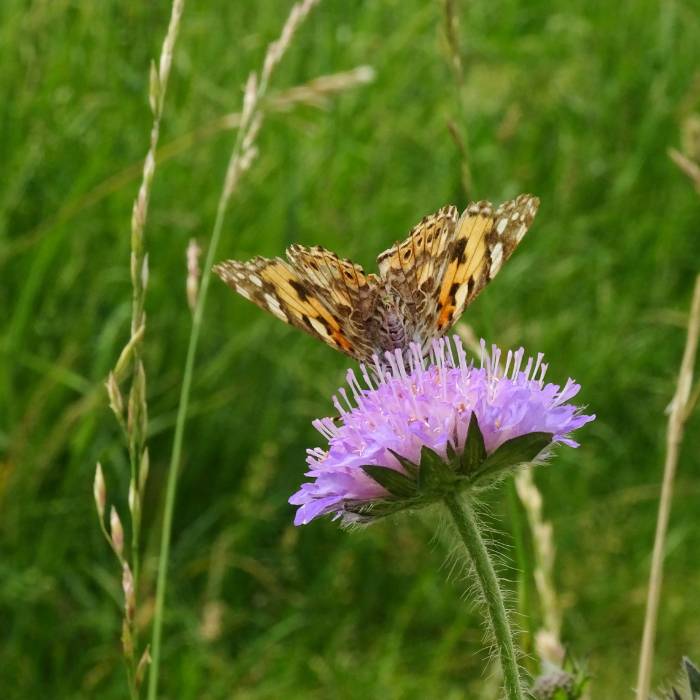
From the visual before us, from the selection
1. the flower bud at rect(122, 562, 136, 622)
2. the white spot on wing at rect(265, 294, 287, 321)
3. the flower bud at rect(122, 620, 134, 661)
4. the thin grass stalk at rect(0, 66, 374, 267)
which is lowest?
the flower bud at rect(122, 620, 134, 661)

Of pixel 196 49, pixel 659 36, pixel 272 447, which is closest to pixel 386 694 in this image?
pixel 272 447

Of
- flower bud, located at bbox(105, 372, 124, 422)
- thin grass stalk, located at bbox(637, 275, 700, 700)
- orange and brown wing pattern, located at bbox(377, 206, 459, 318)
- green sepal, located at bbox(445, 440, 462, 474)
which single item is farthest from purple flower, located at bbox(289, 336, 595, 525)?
orange and brown wing pattern, located at bbox(377, 206, 459, 318)

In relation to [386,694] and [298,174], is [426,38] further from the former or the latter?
[386,694]

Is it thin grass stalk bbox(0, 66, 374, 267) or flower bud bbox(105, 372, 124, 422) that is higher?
thin grass stalk bbox(0, 66, 374, 267)

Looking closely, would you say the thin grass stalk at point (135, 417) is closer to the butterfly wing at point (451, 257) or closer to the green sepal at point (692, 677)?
the butterfly wing at point (451, 257)

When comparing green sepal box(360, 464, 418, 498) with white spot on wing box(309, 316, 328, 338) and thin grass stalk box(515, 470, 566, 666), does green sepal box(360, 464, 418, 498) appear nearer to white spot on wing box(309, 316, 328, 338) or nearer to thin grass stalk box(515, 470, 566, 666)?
thin grass stalk box(515, 470, 566, 666)

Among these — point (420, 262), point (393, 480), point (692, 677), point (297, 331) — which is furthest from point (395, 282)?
point (297, 331)

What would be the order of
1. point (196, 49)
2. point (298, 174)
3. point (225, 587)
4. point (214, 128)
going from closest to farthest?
point (214, 128), point (225, 587), point (298, 174), point (196, 49)
